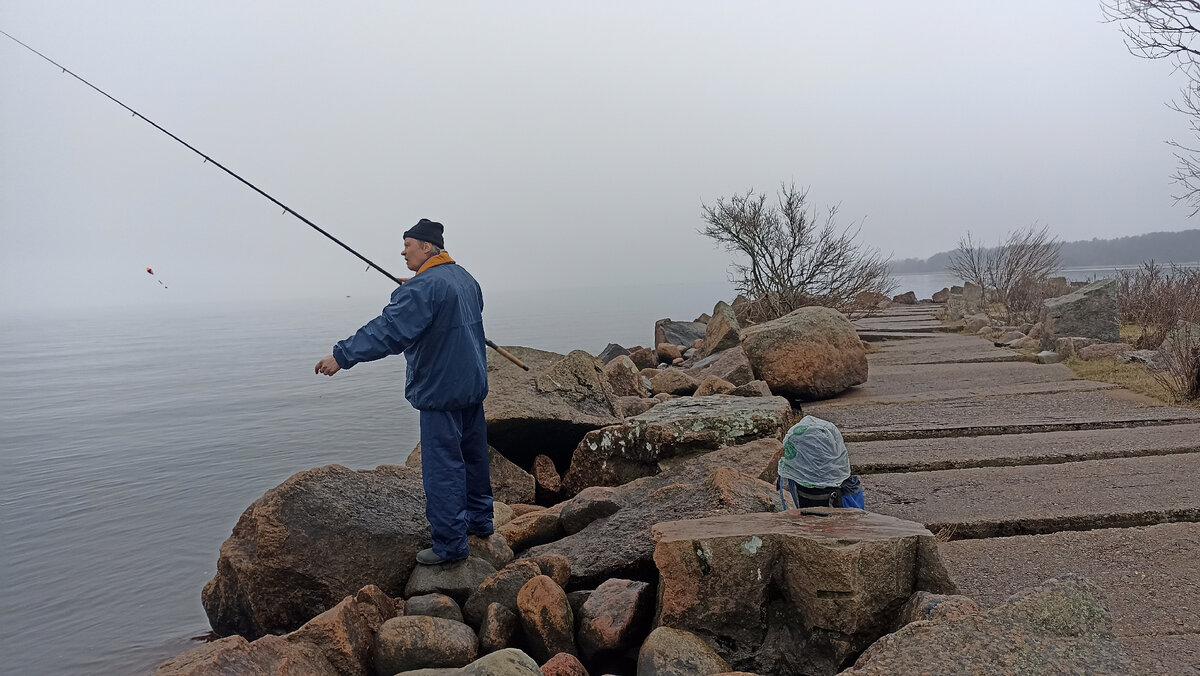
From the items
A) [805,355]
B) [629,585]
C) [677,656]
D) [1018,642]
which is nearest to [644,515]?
[629,585]

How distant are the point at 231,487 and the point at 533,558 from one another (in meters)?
8.55

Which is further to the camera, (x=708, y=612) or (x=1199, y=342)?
(x=1199, y=342)

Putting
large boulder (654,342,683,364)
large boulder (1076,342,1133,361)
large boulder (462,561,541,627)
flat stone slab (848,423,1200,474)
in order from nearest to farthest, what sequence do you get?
large boulder (462,561,541,627)
flat stone slab (848,423,1200,474)
large boulder (1076,342,1133,361)
large boulder (654,342,683,364)

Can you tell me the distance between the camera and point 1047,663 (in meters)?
2.28

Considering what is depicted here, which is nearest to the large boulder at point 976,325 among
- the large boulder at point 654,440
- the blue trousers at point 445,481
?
the large boulder at point 654,440

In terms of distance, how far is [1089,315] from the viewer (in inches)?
503

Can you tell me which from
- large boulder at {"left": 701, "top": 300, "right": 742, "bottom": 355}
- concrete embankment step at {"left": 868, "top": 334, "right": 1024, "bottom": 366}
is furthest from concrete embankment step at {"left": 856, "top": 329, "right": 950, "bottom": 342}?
large boulder at {"left": 701, "top": 300, "right": 742, "bottom": 355}

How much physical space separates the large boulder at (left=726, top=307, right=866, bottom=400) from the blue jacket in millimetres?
6012

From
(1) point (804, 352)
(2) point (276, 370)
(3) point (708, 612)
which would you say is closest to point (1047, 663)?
(3) point (708, 612)

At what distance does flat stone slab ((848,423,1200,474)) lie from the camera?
6.29m

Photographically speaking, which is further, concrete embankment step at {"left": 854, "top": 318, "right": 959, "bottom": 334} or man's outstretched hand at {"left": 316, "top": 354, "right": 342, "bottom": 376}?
concrete embankment step at {"left": 854, "top": 318, "right": 959, "bottom": 334}

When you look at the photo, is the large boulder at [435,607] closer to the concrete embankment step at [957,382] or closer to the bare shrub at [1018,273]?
the concrete embankment step at [957,382]

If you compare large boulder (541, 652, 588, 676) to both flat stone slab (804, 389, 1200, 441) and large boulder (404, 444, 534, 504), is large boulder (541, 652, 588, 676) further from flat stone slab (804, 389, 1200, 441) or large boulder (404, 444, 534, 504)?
flat stone slab (804, 389, 1200, 441)

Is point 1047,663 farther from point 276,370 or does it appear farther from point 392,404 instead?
point 276,370
